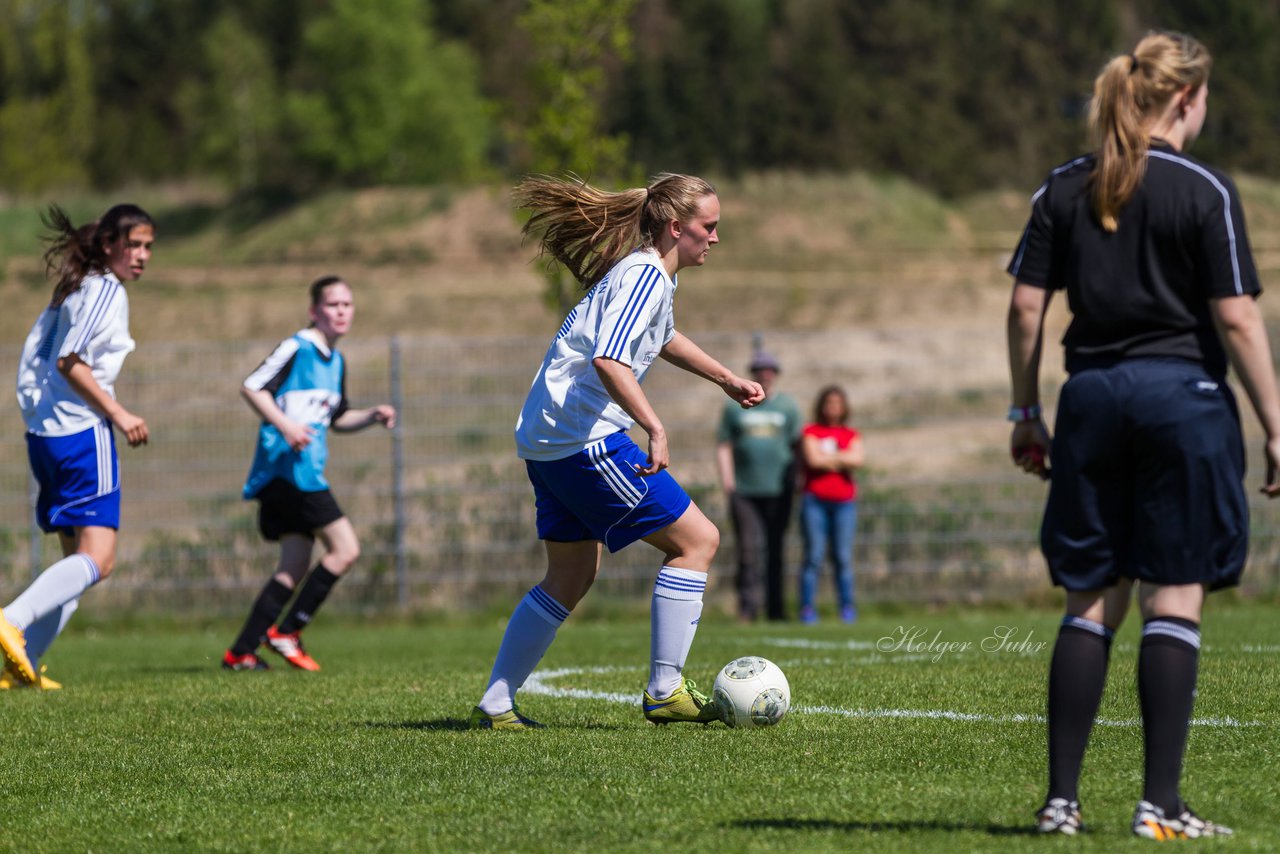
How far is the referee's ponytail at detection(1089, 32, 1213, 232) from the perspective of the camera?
3.69 meters

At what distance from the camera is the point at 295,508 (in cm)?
899

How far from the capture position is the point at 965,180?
136 ft

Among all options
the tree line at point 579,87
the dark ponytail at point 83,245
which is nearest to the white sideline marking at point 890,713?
the dark ponytail at point 83,245

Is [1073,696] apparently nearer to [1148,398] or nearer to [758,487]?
[1148,398]

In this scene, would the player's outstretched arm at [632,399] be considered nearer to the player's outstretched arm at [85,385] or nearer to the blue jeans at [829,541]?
the player's outstretched arm at [85,385]

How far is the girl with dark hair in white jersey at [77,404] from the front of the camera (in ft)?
24.8

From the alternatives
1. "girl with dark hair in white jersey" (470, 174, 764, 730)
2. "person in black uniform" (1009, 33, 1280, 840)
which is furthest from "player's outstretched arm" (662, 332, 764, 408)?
"person in black uniform" (1009, 33, 1280, 840)

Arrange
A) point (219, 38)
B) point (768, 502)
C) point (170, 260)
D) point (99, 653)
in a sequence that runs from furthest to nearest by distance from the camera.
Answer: point (219, 38) < point (170, 260) < point (768, 502) < point (99, 653)

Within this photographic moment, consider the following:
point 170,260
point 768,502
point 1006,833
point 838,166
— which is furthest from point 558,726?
point 838,166

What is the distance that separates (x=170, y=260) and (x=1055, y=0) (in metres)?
23.9

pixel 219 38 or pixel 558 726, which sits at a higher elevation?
pixel 219 38

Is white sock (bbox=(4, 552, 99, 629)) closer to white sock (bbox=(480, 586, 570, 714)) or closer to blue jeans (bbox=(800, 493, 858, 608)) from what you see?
white sock (bbox=(480, 586, 570, 714))

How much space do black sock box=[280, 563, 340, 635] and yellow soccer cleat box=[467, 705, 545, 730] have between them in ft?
10.5

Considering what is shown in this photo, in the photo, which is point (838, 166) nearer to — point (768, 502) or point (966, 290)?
point (966, 290)
